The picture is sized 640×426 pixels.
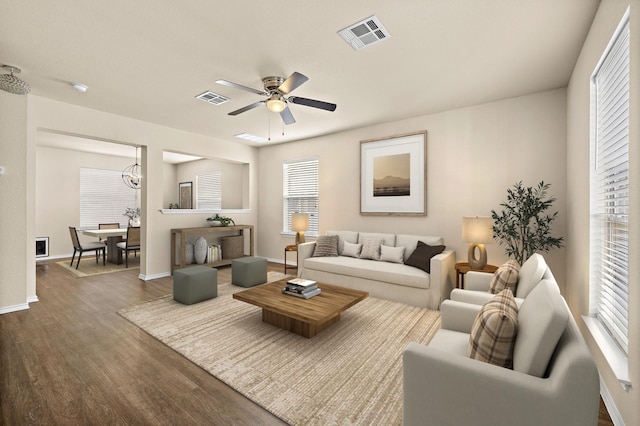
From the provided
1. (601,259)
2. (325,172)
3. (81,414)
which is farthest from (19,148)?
(601,259)

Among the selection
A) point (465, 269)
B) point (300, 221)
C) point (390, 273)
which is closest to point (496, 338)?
point (465, 269)

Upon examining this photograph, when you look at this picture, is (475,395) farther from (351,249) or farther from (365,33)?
(351,249)

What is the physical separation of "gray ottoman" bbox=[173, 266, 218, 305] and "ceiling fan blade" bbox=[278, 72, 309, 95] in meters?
2.60

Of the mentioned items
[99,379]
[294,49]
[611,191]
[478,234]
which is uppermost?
[294,49]

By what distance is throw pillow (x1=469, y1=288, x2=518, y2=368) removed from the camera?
4.51ft

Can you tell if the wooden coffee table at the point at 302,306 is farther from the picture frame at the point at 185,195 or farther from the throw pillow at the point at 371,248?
the picture frame at the point at 185,195

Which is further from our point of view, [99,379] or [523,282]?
[523,282]

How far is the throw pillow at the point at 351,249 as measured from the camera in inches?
189

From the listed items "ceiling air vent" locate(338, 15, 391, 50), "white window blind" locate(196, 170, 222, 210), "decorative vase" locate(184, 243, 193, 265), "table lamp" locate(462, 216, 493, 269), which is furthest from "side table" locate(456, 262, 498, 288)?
"white window blind" locate(196, 170, 222, 210)

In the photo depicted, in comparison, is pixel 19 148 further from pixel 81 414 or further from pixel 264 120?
pixel 81 414

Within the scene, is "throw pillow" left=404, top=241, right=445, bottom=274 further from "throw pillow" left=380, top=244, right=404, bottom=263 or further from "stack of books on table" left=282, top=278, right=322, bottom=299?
"stack of books on table" left=282, top=278, right=322, bottom=299

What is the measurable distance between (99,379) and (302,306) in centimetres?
166

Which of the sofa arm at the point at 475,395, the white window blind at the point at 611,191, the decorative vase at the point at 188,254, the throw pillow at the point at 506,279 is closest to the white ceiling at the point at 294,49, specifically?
the white window blind at the point at 611,191

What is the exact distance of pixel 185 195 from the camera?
9.29m
